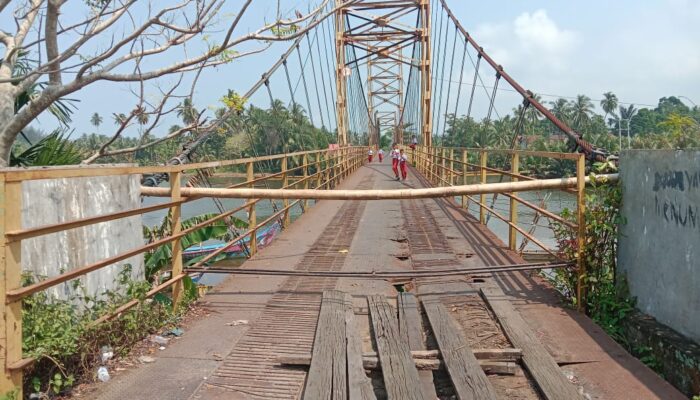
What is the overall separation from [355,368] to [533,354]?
0.95 m

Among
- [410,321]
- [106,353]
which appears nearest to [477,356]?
[410,321]

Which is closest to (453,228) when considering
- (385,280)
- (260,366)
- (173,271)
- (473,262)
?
(473,262)

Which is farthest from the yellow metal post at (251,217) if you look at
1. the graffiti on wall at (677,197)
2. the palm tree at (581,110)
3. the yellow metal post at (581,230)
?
the palm tree at (581,110)

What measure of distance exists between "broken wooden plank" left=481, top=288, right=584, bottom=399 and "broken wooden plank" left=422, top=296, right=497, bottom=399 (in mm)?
262

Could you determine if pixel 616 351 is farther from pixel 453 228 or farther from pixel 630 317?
pixel 453 228

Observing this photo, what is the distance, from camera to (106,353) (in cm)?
297

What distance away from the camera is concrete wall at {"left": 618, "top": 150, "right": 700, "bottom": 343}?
284cm

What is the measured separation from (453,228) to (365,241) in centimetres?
144

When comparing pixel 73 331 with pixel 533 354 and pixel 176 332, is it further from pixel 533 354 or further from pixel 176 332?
pixel 533 354

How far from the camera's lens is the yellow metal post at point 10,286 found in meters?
2.25

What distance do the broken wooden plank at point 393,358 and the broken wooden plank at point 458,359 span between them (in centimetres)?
19

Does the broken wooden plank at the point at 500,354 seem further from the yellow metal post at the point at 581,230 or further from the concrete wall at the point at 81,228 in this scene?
the concrete wall at the point at 81,228

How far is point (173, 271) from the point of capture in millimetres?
3930

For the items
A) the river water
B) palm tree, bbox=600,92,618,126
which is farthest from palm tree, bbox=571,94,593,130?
the river water
